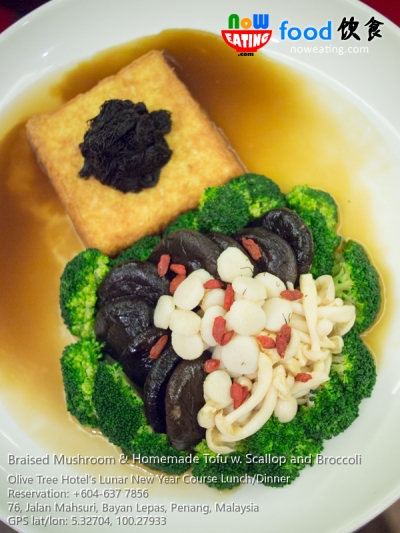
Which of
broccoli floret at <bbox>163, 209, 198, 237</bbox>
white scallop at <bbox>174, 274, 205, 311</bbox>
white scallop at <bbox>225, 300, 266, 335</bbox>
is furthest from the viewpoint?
broccoli floret at <bbox>163, 209, 198, 237</bbox>

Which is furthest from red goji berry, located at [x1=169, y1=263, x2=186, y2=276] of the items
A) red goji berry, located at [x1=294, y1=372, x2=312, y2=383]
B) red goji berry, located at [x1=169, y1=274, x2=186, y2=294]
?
red goji berry, located at [x1=294, y1=372, x2=312, y2=383]

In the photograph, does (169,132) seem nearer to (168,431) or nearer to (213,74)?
(213,74)

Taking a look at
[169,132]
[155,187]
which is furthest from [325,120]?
[155,187]

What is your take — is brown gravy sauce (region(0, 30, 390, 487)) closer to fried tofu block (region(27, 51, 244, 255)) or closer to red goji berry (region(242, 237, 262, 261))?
fried tofu block (region(27, 51, 244, 255))

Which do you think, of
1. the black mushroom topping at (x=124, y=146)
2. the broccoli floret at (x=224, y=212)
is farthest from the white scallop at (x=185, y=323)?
the black mushroom topping at (x=124, y=146)

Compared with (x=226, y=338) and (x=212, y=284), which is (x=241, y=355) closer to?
(x=226, y=338)
